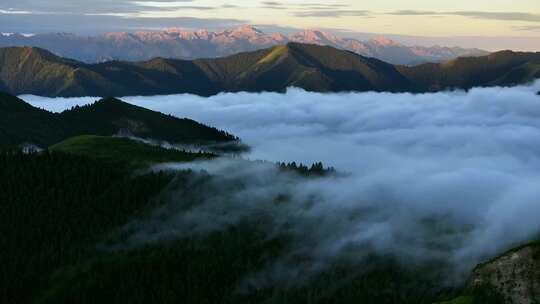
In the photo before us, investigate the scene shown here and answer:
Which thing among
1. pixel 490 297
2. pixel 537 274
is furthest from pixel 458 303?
pixel 537 274

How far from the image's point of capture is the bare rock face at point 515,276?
183 m

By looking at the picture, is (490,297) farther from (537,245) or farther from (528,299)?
(537,245)

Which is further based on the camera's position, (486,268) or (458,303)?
(486,268)

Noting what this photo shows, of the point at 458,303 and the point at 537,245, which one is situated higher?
the point at 537,245

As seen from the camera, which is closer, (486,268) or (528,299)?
(528,299)

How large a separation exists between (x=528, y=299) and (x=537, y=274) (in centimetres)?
863

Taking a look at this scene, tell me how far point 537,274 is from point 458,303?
25.3 meters

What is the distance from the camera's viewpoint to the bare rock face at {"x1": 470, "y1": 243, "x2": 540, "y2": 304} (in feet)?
599

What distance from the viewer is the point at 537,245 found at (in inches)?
7717

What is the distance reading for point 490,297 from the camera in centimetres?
17962

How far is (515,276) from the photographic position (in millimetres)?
189500

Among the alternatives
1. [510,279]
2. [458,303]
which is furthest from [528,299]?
[458,303]

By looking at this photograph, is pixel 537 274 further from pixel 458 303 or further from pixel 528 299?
pixel 458 303

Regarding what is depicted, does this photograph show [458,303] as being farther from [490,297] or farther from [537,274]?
[537,274]
